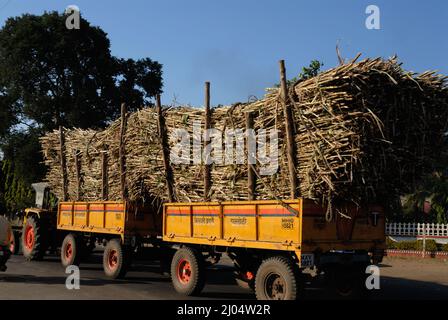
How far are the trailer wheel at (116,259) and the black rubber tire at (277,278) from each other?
4.19 metres

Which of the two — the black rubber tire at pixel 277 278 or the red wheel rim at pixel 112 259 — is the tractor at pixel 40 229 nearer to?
the red wheel rim at pixel 112 259

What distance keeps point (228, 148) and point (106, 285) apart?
3.84m

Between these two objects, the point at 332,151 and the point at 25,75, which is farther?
the point at 25,75

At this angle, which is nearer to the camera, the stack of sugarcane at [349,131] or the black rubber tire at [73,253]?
the stack of sugarcane at [349,131]

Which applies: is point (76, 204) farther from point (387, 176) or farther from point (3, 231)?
point (387, 176)

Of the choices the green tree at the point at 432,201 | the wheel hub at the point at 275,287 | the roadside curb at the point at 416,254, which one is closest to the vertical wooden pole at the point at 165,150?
the wheel hub at the point at 275,287

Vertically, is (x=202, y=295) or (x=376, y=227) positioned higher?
(x=376, y=227)

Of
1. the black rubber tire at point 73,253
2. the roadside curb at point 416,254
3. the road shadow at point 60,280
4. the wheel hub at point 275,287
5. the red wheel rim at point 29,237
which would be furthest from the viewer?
the roadside curb at point 416,254

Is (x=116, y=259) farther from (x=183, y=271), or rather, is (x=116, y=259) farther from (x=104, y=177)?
(x=183, y=271)

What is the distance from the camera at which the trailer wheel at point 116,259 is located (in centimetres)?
1112

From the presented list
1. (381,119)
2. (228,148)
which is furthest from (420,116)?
(228,148)

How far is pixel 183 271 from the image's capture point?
9695 millimetres

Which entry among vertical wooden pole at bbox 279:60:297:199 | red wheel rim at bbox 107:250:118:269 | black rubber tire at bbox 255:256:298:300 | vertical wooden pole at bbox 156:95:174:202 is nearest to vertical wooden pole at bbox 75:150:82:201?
red wheel rim at bbox 107:250:118:269

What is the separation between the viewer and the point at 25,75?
3209cm
